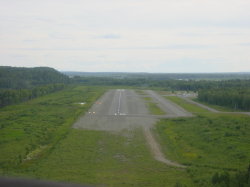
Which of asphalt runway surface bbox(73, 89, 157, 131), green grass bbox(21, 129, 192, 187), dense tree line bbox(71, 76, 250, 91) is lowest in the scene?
green grass bbox(21, 129, 192, 187)

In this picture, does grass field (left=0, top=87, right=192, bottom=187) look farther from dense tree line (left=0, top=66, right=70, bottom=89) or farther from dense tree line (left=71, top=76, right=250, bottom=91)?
dense tree line (left=0, top=66, right=70, bottom=89)

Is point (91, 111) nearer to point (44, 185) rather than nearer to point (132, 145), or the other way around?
point (132, 145)

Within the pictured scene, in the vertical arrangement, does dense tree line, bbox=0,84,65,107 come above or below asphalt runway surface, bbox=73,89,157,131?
above

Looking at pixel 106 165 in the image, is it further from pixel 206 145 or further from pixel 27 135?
pixel 27 135

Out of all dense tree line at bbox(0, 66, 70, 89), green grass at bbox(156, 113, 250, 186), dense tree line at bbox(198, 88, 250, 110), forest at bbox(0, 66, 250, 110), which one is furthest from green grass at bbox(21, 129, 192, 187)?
dense tree line at bbox(0, 66, 70, 89)

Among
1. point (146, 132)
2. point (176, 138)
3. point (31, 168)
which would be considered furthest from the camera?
point (146, 132)

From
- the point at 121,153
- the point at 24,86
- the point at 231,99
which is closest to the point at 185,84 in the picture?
the point at 231,99

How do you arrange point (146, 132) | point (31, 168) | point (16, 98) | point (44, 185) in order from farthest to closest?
point (16, 98)
point (146, 132)
point (31, 168)
point (44, 185)

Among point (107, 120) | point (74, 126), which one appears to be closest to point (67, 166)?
point (74, 126)

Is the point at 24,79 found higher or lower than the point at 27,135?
higher
